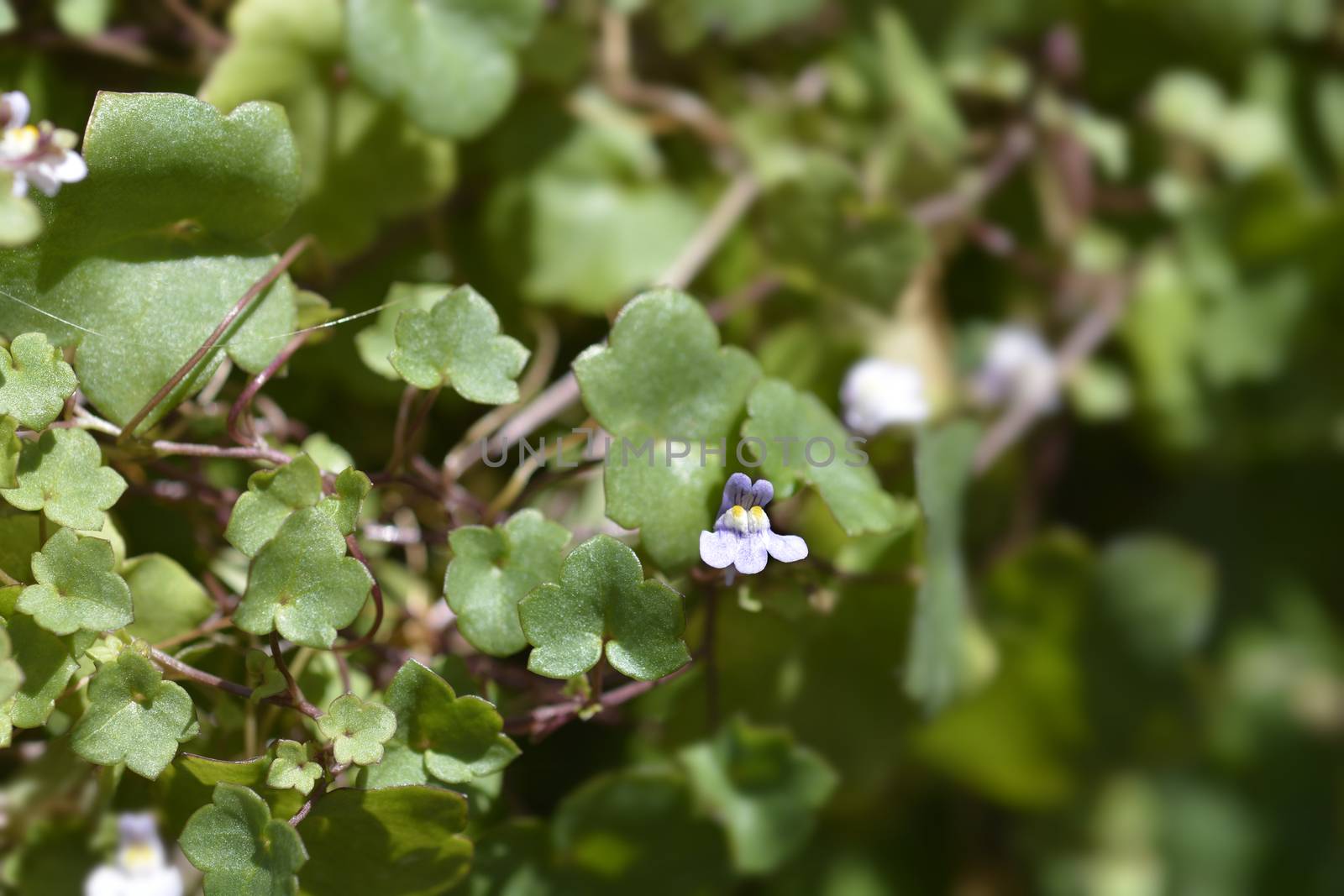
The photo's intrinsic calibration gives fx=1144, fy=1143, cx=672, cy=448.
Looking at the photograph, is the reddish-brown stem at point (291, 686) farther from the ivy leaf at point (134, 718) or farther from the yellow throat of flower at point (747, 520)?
the yellow throat of flower at point (747, 520)

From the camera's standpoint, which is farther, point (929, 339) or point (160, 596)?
point (929, 339)

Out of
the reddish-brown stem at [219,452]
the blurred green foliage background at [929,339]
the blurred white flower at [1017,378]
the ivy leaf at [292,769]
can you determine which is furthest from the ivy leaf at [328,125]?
the blurred white flower at [1017,378]

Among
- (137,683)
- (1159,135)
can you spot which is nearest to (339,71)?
(137,683)

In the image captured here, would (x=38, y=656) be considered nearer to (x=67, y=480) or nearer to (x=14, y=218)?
(x=67, y=480)

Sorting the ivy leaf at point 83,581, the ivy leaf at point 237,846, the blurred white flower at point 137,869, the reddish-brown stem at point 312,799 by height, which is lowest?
the blurred white flower at point 137,869

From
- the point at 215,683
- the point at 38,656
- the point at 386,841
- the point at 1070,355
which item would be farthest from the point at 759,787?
the point at 1070,355

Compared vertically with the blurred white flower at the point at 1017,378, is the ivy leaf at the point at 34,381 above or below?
above

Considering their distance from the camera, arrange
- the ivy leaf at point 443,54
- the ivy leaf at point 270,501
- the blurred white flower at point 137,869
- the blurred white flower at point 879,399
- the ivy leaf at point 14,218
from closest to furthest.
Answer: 1. the ivy leaf at point 14,218
2. the ivy leaf at point 270,501
3. the blurred white flower at point 137,869
4. the ivy leaf at point 443,54
5. the blurred white flower at point 879,399
